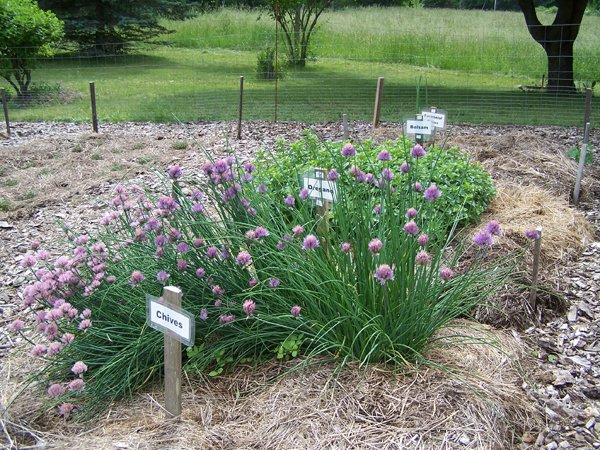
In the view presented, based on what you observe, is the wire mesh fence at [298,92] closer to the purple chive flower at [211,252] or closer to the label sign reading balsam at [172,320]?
the purple chive flower at [211,252]

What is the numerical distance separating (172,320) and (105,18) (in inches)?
744

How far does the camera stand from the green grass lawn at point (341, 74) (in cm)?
1093

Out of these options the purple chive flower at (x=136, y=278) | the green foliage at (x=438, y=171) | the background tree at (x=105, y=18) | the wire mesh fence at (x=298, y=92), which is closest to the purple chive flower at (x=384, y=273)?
the purple chive flower at (x=136, y=278)

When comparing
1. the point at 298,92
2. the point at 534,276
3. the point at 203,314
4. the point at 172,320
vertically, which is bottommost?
the point at 534,276

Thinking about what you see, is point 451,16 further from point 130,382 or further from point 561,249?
point 130,382

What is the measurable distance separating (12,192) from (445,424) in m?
5.39

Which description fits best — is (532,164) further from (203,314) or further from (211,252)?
(203,314)

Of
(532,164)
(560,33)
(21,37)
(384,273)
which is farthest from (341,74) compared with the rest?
(384,273)

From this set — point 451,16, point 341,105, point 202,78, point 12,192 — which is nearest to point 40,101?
point 202,78

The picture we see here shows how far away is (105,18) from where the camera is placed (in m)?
19.1

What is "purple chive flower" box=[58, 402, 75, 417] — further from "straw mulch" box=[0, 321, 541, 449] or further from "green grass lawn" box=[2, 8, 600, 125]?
"green grass lawn" box=[2, 8, 600, 125]

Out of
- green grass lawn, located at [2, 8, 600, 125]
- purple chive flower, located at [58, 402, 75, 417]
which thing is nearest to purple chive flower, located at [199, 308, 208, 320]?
purple chive flower, located at [58, 402, 75, 417]

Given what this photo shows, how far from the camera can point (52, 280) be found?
8.82 feet

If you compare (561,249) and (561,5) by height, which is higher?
(561,5)
